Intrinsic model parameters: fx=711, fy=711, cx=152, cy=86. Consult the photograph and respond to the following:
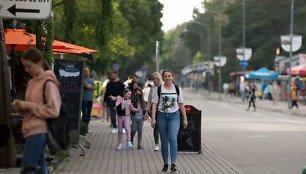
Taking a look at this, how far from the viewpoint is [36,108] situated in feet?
22.8

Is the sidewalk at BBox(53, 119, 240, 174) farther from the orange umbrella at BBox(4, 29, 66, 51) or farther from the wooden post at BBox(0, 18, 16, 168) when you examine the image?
the orange umbrella at BBox(4, 29, 66, 51)

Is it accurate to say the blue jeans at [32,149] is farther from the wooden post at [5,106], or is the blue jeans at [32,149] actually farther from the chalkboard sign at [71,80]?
the chalkboard sign at [71,80]

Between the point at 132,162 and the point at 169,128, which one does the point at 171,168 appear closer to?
the point at 169,128

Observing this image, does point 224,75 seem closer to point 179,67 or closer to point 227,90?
point 227,90

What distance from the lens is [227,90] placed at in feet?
257

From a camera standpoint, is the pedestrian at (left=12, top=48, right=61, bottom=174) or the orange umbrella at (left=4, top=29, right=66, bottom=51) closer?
the pedestrian at (left=12, top=48, right=61, bottom=174)

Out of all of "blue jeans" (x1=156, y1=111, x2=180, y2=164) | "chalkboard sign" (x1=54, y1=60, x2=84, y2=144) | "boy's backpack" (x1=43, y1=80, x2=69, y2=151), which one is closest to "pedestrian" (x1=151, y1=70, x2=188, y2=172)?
"blue jeans" (x1=156, y1=111, x2=180, y2=164)

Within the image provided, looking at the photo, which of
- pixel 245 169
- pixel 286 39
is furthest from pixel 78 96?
pixel 286 39

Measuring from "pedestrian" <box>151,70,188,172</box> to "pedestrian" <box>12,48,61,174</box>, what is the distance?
4753mm

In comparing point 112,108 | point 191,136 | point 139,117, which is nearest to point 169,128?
point 191,136

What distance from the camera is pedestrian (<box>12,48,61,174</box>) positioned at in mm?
6973

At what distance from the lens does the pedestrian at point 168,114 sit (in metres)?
11.7

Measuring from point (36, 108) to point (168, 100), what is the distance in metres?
5.04

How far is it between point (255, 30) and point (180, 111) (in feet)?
230
